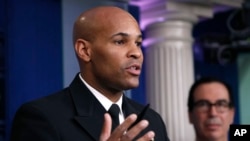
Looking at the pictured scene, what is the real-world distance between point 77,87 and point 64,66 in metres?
0.82

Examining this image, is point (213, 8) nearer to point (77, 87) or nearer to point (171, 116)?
point (171, 116)

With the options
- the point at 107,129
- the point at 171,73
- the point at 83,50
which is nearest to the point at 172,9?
the point at 171,73

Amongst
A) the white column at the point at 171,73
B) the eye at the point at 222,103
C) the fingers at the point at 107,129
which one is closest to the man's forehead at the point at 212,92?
the eye at the point at 222,103

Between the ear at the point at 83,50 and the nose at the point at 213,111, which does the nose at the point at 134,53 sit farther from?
the nose at the point at 213,111

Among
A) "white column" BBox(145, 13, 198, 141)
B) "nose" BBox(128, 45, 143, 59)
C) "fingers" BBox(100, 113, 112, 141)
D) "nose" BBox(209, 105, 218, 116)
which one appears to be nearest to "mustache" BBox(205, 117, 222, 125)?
"nose" BBox(209, 105, 218, 116)

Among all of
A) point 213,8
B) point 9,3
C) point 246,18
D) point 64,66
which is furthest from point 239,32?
point 9,3

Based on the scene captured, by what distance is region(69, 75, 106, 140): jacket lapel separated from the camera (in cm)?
116

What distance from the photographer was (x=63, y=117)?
1158 mm

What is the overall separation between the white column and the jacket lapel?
1.25 metres

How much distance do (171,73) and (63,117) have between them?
1.36m

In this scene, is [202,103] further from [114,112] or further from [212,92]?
[114,112]

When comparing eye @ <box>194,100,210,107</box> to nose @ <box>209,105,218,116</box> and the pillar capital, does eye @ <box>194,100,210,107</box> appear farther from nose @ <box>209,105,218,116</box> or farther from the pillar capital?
the pillar capital

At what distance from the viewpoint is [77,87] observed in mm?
1230

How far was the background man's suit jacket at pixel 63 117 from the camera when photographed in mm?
1109
